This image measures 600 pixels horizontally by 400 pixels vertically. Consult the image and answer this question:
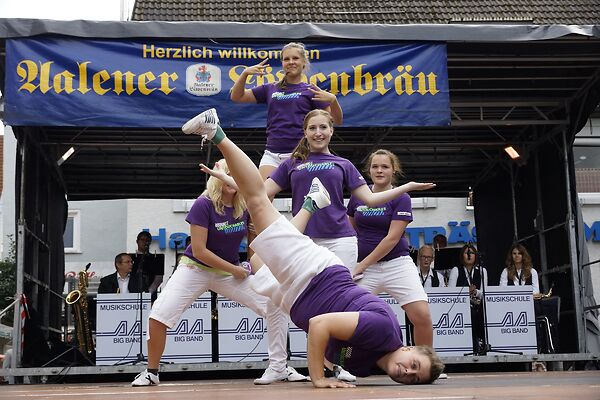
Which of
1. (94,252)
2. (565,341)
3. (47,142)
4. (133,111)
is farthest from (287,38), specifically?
(94,252)

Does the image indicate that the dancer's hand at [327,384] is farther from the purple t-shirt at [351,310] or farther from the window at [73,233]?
the window at [73,233]

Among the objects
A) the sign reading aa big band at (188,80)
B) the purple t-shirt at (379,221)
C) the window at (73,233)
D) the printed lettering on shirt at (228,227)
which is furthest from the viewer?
the window at (73,233)

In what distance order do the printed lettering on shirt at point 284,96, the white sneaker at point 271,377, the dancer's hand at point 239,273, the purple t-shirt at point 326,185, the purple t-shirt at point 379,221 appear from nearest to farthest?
1. the purple t-shirt at point 326,185
2. the white sneaker at point 271,377
3. the dancer's hand at point 239,273
4. the purple t-shirt at point 379,221
5. the printed lettering on shirt at point 284,96

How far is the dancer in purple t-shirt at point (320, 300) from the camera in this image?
5.20 m

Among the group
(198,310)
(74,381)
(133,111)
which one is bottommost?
→ (74,381)

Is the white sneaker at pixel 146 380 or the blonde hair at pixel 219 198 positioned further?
the blonde hair at pixel 219 198

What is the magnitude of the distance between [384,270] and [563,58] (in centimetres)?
491

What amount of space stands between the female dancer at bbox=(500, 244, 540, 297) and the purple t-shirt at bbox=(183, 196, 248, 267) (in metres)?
5.70

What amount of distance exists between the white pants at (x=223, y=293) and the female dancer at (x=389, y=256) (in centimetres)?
73

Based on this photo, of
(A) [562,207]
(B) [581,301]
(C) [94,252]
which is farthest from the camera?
(C) [94,252]

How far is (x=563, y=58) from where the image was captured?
11.2 meters

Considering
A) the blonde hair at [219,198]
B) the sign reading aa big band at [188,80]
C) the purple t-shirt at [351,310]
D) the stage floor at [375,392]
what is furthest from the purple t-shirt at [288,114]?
the sign reading aa big band at [188,80]

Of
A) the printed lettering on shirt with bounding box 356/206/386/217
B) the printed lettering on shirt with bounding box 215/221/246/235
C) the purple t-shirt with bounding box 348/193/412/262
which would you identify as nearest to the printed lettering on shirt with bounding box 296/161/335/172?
the purple t-shirt with bounding box 348/193/412/262

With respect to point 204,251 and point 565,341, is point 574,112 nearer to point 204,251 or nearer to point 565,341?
point 565,341
